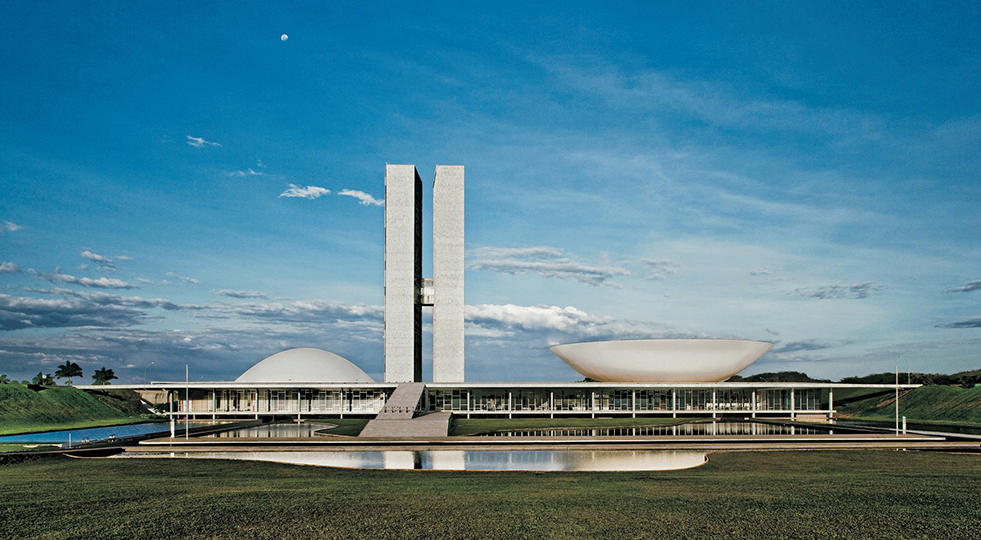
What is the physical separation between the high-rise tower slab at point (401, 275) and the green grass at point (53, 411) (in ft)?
52.0

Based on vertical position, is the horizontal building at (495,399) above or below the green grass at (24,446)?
below

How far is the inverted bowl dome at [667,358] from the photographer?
4006 cm

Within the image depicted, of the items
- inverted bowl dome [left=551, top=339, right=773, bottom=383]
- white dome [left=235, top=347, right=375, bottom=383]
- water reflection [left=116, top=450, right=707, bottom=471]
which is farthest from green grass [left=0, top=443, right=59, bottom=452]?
inverted bowl dome [left=551, top=339, right=773, bottom=383]

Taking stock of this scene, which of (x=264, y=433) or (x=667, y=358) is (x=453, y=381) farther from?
(x=264, y=433)

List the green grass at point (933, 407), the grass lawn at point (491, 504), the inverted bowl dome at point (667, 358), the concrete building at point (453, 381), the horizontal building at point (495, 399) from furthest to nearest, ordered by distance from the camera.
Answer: the horizontal building at point (495, 399)
the concrete building at point (453, 381)
the inverted bowl dome at point (667, 358)
the green grass at point (933, 407)
the grass lawn at point (491, 504)

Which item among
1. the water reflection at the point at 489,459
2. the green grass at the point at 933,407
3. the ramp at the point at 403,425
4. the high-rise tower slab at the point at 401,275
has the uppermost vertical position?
the high-rise tower slab at the point at 401,275

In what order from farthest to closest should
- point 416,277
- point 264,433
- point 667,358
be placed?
point 416,277 < point 667,358 < point 264,433

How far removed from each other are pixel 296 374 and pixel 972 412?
4105 cm

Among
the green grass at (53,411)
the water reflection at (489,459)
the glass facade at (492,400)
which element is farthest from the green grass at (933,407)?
the green grass at (53,411)

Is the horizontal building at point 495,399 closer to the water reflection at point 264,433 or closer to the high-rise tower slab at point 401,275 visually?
the high-rise tower slab at point 401,275

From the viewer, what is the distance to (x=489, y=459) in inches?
699

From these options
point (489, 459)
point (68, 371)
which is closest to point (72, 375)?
point (68, 371)

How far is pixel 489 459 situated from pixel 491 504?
837cm

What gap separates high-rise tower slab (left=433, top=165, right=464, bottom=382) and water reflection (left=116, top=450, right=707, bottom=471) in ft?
81.2
